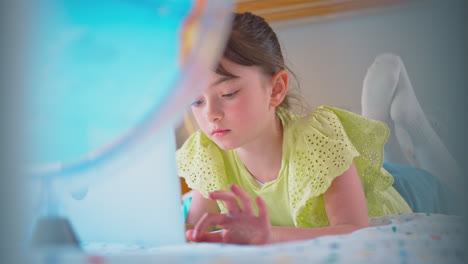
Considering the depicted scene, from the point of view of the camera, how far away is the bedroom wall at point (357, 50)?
117 centimetres

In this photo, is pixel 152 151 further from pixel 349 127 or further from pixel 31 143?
pixel 349 127

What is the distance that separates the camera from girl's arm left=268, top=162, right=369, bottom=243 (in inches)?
29.6

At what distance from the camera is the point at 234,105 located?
79cm

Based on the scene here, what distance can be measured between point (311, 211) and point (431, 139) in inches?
17.3

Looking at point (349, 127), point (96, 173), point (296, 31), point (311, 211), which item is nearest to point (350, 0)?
point (296, 31)

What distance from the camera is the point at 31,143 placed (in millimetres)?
440

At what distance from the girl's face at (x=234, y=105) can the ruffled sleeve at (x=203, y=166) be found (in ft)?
0.50

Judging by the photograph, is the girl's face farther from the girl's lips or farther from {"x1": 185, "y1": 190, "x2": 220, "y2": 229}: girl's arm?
{"x1": 185, "y1": 190, "x2": 220, "y2": 229}: girl's arm

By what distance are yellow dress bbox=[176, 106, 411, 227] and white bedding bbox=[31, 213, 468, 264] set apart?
0.24 metres

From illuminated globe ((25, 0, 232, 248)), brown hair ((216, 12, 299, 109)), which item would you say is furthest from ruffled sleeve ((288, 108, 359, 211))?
illuminated globe ((25, 0, 232, 248))

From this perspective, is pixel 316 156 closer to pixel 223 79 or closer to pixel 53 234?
pixel 223 79

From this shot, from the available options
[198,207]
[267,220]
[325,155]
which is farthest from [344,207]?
[198,207]

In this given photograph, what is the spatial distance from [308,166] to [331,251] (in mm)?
415

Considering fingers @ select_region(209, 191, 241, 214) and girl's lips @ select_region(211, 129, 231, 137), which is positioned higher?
girl's lips @ select_region(211, 129, 231, 137)
